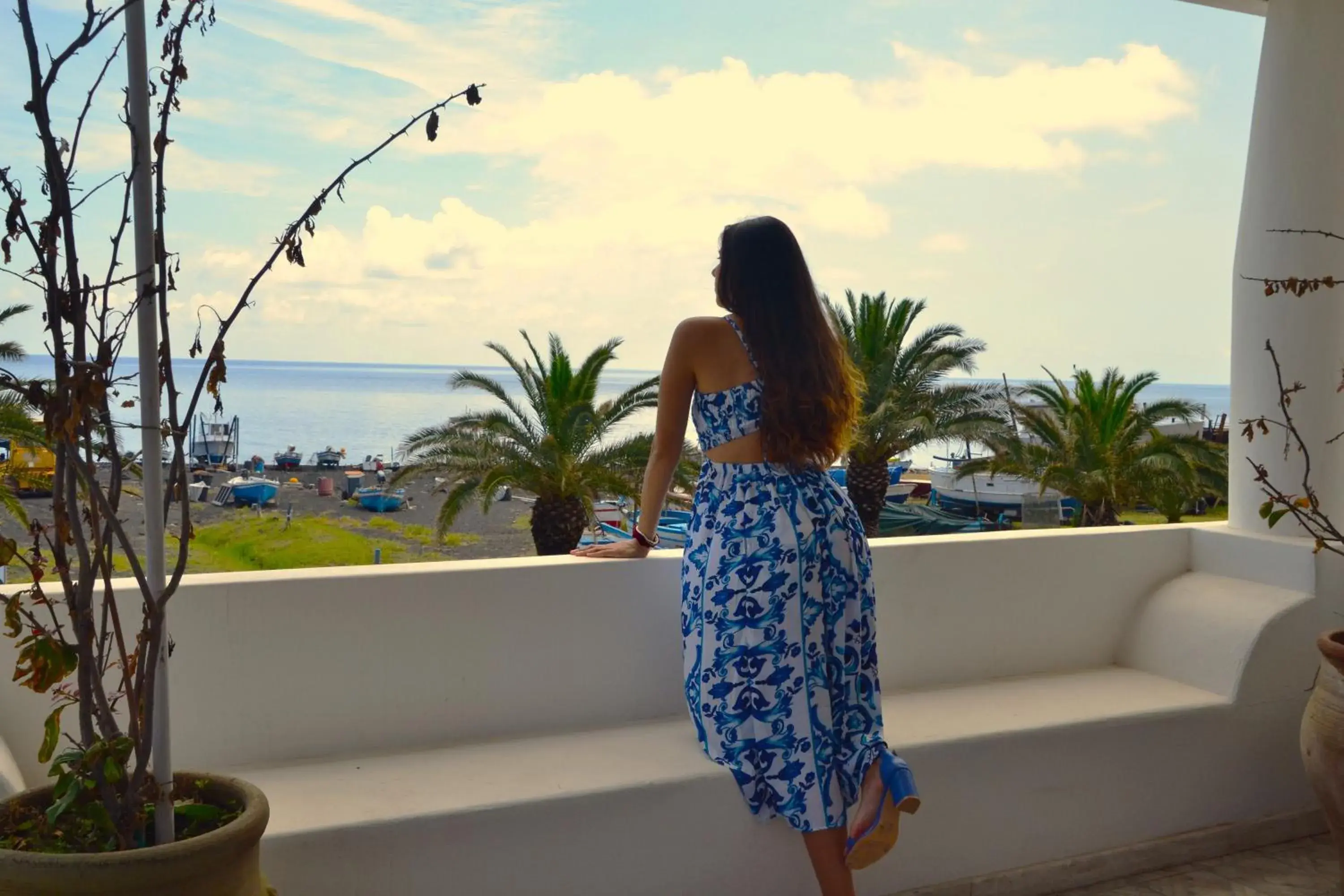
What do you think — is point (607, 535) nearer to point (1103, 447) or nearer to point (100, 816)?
point (1103, 447)

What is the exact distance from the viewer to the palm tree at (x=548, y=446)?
1266 cm

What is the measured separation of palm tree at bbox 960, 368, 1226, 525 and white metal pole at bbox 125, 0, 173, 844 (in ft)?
47.7

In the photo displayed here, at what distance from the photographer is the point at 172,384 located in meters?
1.99

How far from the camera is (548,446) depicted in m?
12.8

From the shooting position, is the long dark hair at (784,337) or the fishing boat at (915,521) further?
the fishing boat at (915,521)

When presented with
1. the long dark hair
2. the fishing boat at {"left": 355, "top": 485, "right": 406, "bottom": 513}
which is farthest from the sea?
the fishing boat at {"left": 355, "top": 485, "right": 406, "bottom": 513}

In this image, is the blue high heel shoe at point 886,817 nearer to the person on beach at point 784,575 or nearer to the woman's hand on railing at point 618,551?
the person on beach at point 784,575

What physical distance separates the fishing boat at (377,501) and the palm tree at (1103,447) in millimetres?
24409

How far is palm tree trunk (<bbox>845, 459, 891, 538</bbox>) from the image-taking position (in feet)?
52.3

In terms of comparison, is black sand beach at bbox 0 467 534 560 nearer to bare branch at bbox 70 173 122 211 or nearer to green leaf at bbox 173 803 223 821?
green leaf at bbox 173 803 223 821

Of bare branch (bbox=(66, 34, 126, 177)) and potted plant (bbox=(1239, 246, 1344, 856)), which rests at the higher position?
bare branch (bbox=(66, 34, 126, 177))

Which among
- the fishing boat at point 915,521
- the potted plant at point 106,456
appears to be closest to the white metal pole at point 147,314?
the potted plant at point 106,456

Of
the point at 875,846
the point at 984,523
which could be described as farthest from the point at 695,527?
the point at 984,523

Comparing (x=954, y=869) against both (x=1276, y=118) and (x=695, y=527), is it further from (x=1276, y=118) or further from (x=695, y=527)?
(x=1276, y=118)
